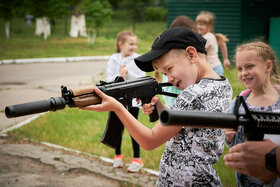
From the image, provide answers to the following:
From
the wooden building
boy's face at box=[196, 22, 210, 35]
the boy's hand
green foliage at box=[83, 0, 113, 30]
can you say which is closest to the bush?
boy's face at box=[196, 22, 210, 35]

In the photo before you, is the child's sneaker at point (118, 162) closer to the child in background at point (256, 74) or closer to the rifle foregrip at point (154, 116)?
the rifle foregrip at point (154, 116)

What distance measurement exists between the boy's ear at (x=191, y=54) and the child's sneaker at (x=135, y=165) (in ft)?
9.63

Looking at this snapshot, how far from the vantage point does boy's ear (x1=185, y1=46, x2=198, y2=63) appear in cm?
214

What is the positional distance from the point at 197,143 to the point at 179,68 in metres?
0.47

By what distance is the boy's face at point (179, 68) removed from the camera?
7.04 feet

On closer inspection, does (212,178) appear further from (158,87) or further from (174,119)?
(174,119)

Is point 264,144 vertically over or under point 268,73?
under

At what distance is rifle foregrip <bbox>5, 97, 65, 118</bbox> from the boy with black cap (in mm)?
414

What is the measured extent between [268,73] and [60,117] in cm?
530

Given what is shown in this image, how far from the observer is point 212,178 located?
2.23 metres

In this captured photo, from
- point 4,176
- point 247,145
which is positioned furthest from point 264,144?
point 4,176

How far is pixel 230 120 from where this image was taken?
4.09 feet

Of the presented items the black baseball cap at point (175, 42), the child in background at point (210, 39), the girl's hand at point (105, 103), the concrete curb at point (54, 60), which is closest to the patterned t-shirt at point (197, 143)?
the black baseball cap at point (175, 42)

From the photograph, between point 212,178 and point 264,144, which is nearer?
point 264,144
